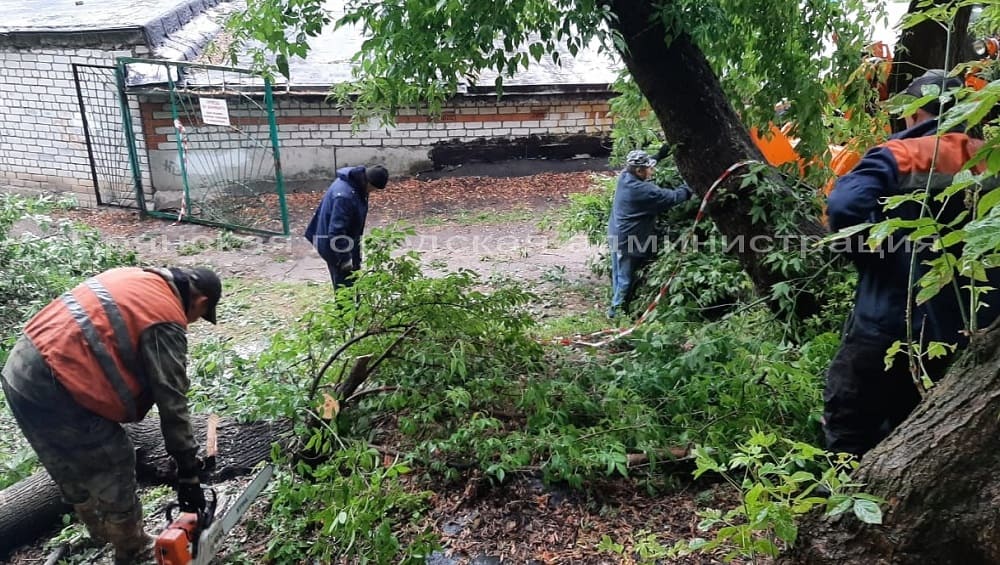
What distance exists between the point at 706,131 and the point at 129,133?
922cm

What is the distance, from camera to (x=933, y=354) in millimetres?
2027

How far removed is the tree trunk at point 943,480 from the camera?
5.78 feet

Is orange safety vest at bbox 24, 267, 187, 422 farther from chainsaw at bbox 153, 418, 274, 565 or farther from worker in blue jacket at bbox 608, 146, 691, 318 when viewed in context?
worker in blue jacket at bbox 608, 146, 691, 318

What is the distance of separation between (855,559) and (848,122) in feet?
11.9

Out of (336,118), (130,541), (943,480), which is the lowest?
(130,541)

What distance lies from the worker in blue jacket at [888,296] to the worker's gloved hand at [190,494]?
2847 millimetres

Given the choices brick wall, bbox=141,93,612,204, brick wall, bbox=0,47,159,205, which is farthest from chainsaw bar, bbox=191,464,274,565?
brick wall, bbox=0,47,159,205

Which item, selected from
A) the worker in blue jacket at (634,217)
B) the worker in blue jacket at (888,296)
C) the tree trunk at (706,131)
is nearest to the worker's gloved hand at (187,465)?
the worker in blue jacket at (888,296)

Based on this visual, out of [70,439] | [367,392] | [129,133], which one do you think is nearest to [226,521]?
[70,439]

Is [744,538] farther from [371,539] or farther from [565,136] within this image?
[565,136]

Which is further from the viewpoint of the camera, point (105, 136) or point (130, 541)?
point (105, 136)

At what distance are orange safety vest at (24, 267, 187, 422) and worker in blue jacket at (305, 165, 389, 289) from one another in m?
2.99

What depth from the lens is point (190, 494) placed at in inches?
124

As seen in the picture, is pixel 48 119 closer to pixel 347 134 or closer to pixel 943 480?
pixel 347 134
